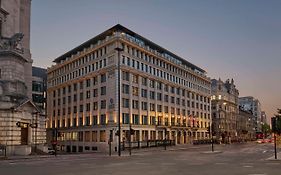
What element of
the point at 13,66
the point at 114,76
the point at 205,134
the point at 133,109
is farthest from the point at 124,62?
the point at 205,134

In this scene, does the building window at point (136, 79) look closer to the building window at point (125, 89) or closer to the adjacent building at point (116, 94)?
the adjacent building at point (116, 94)

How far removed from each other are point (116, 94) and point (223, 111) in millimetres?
74256

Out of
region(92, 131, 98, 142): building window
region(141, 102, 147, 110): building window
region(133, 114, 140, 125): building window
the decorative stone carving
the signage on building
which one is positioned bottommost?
region(92, 131, 98, 142): building window

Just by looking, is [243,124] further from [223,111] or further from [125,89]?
[125,89]

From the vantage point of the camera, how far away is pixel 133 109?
78.5 meters

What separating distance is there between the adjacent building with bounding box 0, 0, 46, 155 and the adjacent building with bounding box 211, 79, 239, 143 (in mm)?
90600

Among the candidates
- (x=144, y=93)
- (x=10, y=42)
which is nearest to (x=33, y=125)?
(x=10, y=42)

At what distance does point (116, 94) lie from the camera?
7412cm

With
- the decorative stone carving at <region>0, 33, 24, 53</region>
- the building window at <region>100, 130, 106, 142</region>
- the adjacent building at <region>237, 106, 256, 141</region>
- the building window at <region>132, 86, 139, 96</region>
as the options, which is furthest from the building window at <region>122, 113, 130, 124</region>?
the adjacent building at <region>237, 106, 256, 141</region>

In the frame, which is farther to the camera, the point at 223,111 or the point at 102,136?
the point at 223,111

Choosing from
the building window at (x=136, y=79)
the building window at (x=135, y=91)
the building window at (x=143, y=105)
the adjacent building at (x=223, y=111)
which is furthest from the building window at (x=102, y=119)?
the adjacent building at (x=223, y=111)

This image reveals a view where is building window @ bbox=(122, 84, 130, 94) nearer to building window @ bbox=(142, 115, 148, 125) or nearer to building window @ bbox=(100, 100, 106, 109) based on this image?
building window @ bbox=(100, 100, 106, 109)

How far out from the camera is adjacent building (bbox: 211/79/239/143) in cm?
13399

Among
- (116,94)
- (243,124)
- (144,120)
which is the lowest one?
(243,124)
